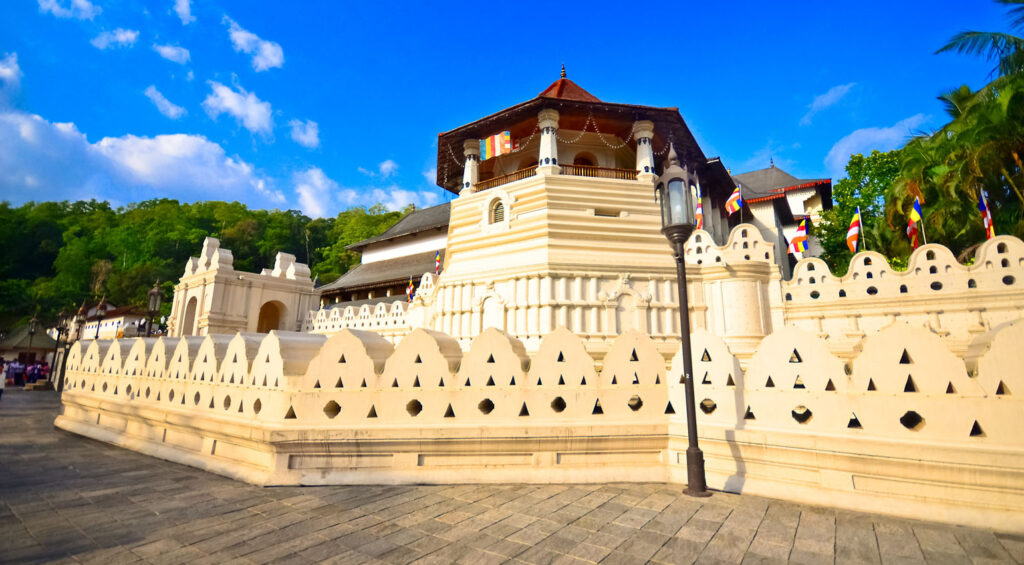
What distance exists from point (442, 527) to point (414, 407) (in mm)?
2034

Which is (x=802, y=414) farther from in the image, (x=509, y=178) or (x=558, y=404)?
(x=509, y=178)

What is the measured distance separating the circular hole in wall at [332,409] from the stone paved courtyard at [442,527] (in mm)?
896

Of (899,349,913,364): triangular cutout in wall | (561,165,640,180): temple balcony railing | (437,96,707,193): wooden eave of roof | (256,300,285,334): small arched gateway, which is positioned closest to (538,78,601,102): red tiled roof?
(437,96,707,193): wooden eave of roof

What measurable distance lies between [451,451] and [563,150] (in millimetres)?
18118

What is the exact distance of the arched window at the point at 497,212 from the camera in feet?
63.8

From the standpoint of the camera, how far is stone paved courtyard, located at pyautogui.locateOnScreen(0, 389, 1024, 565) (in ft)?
10.6

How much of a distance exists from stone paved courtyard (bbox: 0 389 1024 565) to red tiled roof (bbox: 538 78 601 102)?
19391mm

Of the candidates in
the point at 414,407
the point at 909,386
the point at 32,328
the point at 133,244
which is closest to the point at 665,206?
the point at 909,386

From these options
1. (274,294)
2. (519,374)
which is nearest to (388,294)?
(274,294)

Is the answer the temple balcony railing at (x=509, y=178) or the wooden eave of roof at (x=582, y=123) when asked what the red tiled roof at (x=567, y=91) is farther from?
the temple balcony railing at (x=509, y=178)

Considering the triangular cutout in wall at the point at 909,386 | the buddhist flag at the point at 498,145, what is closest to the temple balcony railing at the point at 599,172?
the buddhist flag at the point at 498,145

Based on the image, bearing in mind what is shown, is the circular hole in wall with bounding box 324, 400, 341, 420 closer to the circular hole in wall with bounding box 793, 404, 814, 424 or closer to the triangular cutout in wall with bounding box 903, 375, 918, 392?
the circular hole in wall with bounding box 793, 404, 814, 424

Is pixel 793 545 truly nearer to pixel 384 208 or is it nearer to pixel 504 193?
pixel 504 193

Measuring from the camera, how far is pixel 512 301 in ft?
56.2
